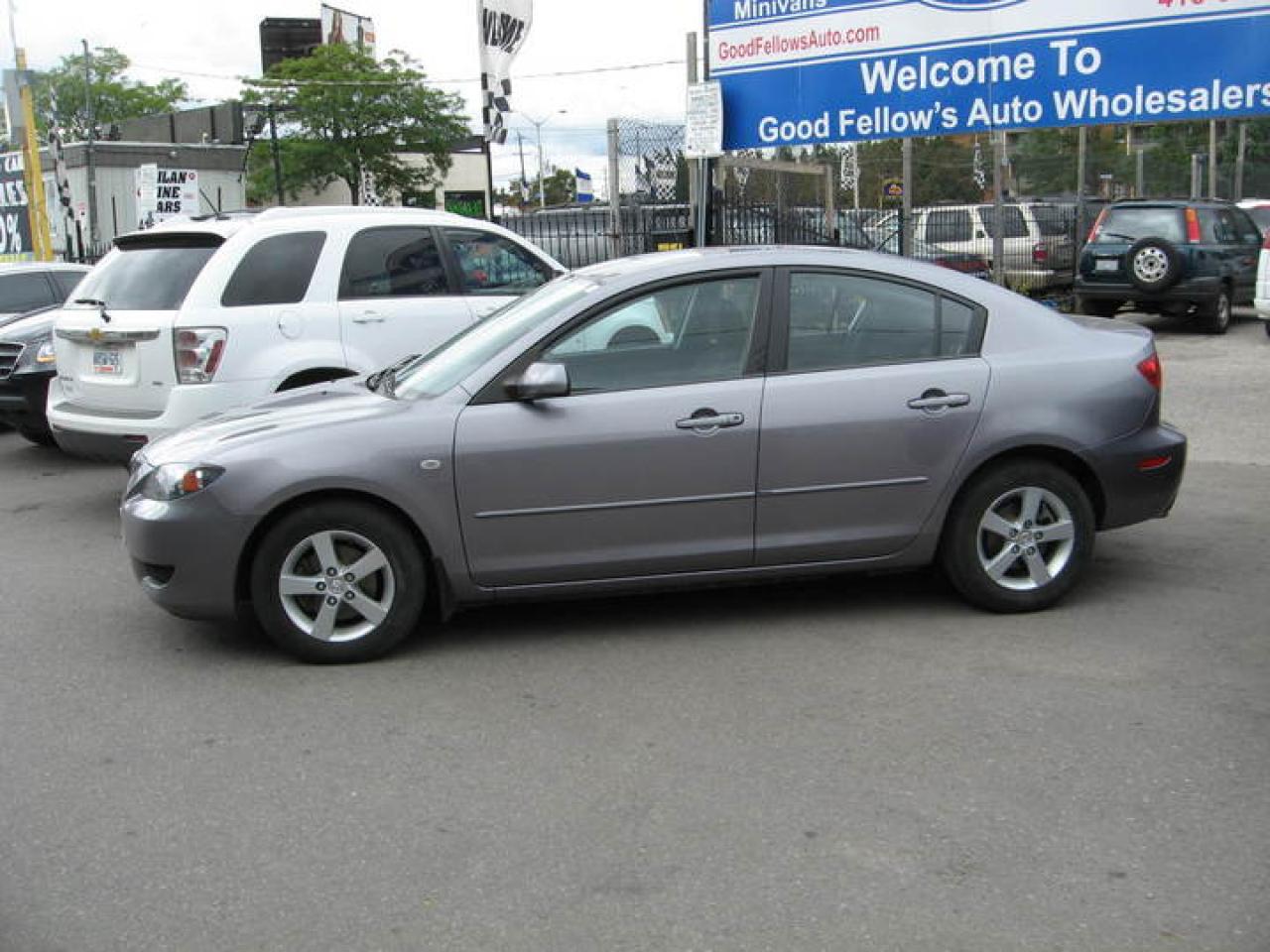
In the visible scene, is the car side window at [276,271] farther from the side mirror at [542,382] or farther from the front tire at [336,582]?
the side mirror at [542,382]

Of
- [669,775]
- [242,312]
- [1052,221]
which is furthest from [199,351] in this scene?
[1052,221]

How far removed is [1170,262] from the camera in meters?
16.6

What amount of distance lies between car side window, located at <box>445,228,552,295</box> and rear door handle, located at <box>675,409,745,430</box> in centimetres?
370

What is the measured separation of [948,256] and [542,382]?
1441 centimetres

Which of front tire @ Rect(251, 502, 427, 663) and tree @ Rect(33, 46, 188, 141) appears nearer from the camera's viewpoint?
front tire @ Rect(251, 502, 427, 663)

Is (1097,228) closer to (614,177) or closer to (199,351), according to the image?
(614,177)

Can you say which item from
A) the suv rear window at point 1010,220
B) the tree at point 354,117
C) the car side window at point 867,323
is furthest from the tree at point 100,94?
the car side window at point 867,323

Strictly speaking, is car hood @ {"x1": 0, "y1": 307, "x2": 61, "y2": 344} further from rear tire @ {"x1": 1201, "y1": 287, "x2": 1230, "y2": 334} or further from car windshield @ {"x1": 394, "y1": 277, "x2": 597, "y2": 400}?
rear tire @ {"x1": 1201, "y1": 287, "x2": 1230, "y2": 334}

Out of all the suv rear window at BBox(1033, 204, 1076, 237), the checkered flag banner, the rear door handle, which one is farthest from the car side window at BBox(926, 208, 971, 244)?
the rear door handle

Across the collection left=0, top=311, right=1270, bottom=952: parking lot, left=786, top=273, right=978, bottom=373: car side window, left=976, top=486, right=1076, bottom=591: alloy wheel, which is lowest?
left=0, top=311, right=1270, bottom=952: parking lot

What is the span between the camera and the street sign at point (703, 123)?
1298 centimetres

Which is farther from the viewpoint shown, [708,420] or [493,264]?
[493,264]

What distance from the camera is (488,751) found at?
4.53 meters

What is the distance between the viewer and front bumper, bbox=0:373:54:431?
10.5 meters
